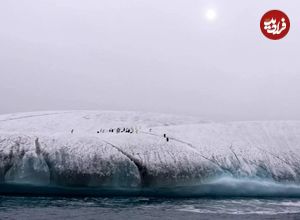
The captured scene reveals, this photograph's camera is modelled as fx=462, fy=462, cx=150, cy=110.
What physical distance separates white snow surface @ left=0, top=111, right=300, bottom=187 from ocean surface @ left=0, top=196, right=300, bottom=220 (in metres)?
0.55

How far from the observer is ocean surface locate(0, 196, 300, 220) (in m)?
7.49

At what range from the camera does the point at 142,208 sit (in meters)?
8.34

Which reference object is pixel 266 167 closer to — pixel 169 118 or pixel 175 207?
pixel 175 207

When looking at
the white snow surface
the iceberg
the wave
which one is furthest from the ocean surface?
the white snow surface

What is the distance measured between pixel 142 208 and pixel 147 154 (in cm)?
236

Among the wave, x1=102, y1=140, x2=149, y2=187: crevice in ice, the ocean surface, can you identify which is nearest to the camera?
the ocean surface

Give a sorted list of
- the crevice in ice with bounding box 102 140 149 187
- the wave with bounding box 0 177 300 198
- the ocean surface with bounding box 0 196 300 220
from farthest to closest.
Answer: the crevice in ice with bounding box 102 140 149 187, the wave with bounding box 0 177 300 198, the ocean surface with bounding box 0 196 300 220

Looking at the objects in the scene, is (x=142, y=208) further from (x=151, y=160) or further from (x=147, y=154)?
(x=147, y=154)

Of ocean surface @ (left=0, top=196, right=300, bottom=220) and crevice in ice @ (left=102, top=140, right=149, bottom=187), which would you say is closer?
ocean surface @ (left=0, top=196, right=300, bottom=220)

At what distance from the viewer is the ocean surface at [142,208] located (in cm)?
749

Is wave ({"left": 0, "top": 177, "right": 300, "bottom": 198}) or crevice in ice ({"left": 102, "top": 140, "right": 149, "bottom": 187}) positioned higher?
crevice in ice ({"left": 102, "top": 140, "right": 149, "bottom": 187})

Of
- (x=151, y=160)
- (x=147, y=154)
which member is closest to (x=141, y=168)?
(x=151, y=160)

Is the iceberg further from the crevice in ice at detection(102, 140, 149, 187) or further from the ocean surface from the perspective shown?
the ocean surface

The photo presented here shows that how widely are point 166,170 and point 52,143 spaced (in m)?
2.67
